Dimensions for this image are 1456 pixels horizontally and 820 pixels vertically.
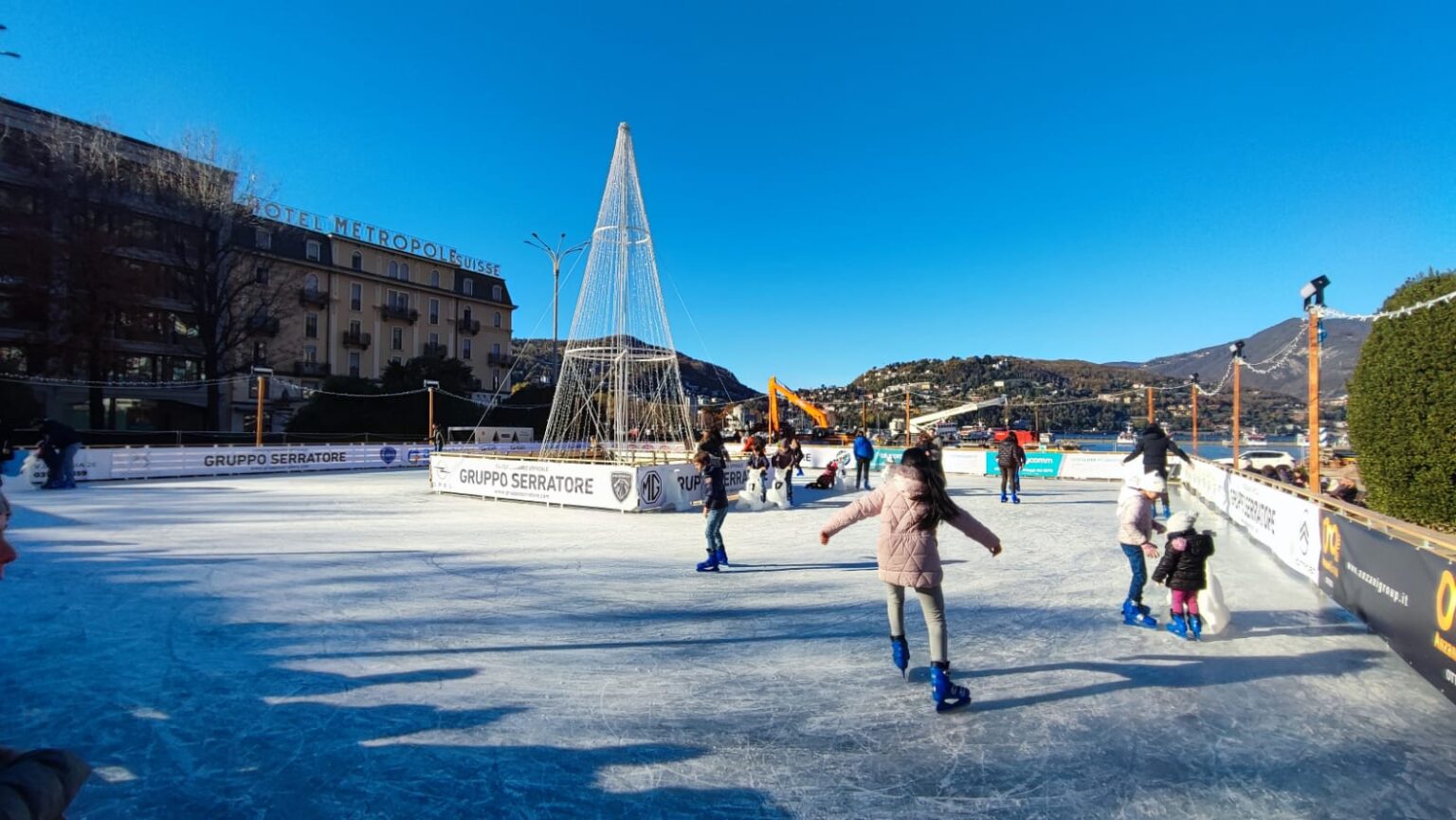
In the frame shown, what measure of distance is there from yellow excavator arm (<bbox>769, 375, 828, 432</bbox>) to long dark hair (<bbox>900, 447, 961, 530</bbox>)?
115ft

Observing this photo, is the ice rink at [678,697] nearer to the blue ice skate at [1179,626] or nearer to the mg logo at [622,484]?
the blue ice skate at [1179,626]

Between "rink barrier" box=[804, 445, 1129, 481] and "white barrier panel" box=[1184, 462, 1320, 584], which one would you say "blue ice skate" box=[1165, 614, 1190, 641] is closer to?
"white barrier panel" box=[1184, 462, 1320, 584]

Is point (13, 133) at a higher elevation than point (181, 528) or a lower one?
higher

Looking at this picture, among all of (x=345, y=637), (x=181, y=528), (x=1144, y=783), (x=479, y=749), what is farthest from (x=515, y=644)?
(x=181, y=528)

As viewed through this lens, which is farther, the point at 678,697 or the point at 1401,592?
the point at 1401,592

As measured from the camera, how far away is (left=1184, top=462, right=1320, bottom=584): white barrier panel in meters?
8.38

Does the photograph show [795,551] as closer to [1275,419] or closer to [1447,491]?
A: [1447,491]

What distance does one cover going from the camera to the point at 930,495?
4.37 m

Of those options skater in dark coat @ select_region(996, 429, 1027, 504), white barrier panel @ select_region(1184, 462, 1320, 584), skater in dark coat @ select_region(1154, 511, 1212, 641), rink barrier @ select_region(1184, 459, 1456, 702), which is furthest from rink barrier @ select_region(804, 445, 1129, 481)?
skater in dark coat @ select_region(1154, 511, 1212, 641)

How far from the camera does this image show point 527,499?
55.6 ft

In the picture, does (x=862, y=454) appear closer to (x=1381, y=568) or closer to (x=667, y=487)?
(x=667, y=487)

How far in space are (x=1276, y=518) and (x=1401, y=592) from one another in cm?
532

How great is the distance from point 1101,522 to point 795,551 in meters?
6.97

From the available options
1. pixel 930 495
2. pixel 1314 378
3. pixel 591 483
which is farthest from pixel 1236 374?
pixel 930 495
